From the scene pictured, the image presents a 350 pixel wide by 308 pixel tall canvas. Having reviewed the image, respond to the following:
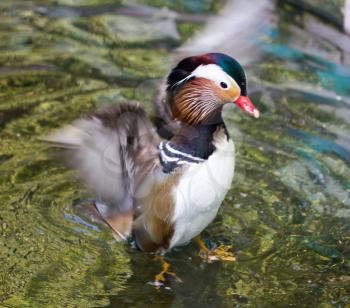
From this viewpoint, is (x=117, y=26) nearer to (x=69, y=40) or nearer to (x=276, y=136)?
(x=69, y=40)

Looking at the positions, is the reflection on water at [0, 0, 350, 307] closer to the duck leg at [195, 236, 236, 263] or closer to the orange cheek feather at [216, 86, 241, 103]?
the duck leg at [195, 236, 236, 263]

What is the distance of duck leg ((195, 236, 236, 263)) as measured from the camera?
194 inches

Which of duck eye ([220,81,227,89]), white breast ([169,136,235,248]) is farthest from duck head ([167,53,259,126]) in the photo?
white breast ([169,136,235,248])

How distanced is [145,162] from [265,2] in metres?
3.89

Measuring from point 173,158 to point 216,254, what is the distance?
2.23 ft

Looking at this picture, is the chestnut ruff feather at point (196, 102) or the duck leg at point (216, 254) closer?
the chestnut ruff feather at point (196, 102)

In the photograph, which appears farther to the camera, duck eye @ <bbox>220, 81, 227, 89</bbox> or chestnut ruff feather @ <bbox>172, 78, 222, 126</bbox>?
chestnut ruff feather @ <bbox>172, 78, 222, 126</bbox>

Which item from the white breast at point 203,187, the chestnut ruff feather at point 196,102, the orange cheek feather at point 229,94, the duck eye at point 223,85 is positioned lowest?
the white breast at point 203,187

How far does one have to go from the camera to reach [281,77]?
23.5ft

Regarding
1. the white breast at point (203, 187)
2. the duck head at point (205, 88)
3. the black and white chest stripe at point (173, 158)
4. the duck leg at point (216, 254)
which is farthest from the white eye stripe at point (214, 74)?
the duck leg at point (216, 254)

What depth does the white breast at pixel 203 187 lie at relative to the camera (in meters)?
4.58

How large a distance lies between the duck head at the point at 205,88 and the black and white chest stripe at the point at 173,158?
0.78 ft

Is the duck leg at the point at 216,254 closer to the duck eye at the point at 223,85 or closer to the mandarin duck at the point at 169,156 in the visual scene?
the mandarin duck at the point at 169,156

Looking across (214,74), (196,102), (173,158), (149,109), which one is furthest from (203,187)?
(149,109)
